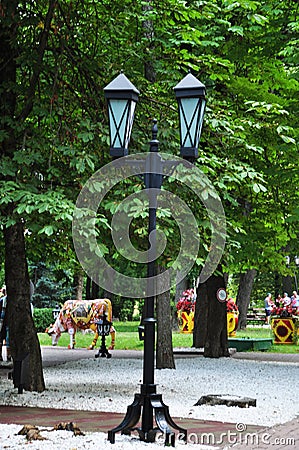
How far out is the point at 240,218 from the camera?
61.6 feet

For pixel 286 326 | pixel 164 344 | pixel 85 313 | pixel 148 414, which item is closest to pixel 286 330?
pixel 286 326

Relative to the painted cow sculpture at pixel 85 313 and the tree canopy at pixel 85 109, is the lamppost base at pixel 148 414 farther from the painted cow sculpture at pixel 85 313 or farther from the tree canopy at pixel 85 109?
the painted cow sculpture at pixel 85 313

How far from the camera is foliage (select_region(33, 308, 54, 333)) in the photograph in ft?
122

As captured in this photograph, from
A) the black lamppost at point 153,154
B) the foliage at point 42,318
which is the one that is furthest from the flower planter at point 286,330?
the black lamppost at point 153,154

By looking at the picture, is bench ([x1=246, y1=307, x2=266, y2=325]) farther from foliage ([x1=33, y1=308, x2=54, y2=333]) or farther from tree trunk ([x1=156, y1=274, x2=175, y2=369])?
tree trunk ([x1=156, y1=274, x2=175, y2=369])

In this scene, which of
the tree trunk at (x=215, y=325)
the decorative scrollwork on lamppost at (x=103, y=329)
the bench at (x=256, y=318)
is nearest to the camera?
the tree trunk at (x=215, y=325)

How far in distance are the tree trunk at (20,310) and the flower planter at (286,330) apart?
17.3 m

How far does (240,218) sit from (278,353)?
22.8 feet

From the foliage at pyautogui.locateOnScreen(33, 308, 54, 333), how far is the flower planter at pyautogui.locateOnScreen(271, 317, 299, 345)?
12613 mm

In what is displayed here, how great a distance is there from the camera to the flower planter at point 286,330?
28641 millimetres

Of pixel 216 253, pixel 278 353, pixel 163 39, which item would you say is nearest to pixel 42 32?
pixel 163 39

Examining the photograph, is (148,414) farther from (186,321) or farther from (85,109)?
(186,321)

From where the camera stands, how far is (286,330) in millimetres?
28797

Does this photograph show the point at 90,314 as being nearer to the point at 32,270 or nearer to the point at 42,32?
the point at 42,32
